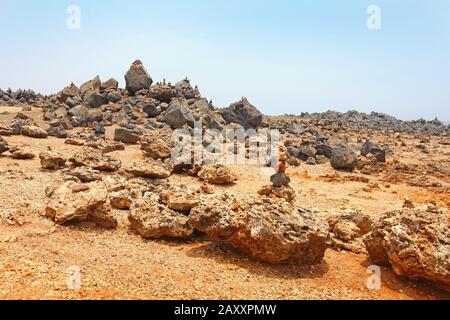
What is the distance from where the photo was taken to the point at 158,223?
8461 millimetres

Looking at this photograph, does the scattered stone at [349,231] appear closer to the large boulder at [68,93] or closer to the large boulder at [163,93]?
the large boulder at [163,93]

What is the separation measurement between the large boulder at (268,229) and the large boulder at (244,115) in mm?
22677

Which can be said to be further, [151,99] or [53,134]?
[151,99]

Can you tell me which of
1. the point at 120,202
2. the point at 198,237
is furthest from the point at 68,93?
the point at 198,237

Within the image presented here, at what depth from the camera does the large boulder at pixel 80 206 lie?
848 centimetres

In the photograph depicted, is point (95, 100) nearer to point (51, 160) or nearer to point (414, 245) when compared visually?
point (51, 160)

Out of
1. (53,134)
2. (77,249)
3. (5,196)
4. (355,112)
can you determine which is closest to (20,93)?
(53,134)

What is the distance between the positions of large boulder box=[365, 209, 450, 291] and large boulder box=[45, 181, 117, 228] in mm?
5459

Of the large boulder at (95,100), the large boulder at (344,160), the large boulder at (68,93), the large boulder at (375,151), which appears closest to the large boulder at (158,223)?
the large boulder at (344,160)

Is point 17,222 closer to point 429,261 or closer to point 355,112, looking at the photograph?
point 429,261

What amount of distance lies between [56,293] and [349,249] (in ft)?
18.6

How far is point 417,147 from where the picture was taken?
32156mm

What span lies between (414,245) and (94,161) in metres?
11.0

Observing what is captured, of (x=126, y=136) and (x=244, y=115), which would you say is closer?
(x=126, y=136)
